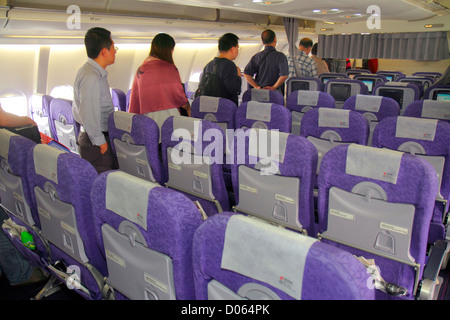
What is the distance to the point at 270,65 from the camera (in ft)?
19.6

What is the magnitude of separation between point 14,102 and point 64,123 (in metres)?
2.32

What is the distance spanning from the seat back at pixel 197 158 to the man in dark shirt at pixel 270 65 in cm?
359

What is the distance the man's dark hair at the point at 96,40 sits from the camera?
2934 millimetres

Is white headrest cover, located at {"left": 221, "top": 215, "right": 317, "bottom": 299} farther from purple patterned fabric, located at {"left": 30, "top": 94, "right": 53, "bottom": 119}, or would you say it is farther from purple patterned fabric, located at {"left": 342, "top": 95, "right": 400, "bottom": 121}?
purple patterned fabric, located at {"left": 30, "top": 94, "right": 53, "bottom": 119}

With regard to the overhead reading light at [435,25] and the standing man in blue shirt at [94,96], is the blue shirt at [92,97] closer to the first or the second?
the standing man in blue shirt at [94,96]

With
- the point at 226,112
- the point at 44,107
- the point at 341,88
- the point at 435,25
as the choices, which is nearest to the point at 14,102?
the point at 44,107

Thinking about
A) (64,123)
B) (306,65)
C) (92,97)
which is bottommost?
(64,123)

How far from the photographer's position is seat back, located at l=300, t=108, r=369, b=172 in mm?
2857

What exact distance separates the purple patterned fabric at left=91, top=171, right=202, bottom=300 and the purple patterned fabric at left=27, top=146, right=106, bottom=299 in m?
0.50

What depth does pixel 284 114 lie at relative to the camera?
11.5 ft

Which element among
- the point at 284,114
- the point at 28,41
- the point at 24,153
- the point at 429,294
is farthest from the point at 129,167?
the point at 28,41

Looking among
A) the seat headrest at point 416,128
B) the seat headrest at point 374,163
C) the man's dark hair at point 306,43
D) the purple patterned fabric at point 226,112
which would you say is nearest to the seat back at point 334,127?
the seat headrest at point 416,128

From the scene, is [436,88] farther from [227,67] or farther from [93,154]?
[93,154]
